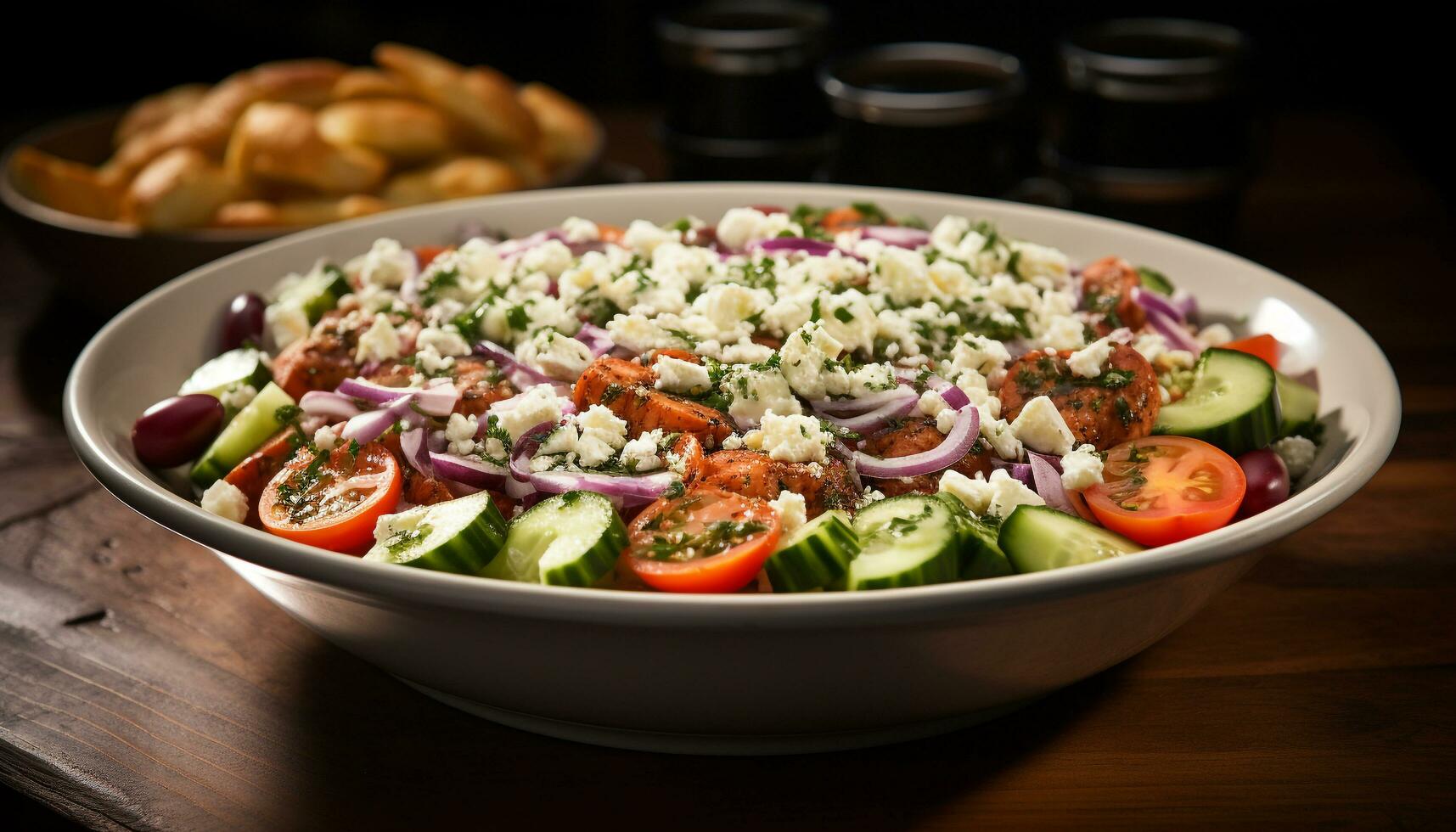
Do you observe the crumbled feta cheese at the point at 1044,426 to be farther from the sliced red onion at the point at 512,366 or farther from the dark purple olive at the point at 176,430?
the dark purple olive at the point at 176,430

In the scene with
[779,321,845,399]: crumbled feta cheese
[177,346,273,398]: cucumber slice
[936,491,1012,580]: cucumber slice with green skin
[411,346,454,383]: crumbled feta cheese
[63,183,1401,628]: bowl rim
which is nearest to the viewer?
[63,183,1401,628]: bowl rim

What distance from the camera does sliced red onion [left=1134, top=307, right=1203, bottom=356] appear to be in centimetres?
272

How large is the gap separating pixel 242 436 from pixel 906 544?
4.33 ft

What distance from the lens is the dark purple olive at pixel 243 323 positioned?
283 cm

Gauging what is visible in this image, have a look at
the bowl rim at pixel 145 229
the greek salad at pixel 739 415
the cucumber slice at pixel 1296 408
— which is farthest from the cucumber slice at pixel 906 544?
the bowl rim at pixel 145 229

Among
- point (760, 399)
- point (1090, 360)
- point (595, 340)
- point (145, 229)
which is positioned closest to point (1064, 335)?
point (1090, 360)

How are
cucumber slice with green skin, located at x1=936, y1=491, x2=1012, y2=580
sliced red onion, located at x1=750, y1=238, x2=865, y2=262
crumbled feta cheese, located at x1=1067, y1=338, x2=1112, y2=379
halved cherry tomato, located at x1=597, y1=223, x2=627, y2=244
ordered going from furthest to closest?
halved cherry tomato, located at x1=597, y1=223, x2=627, y2=244
sliced red onion, located at x1=750, y1=238, x2=865, y2=262
crumbled feta cheese, located at x1=1067, y1=338, x2=1112, y2=379
cucumber slice with green skin, located at x1=936, y1=491, x2=1012, y2=580

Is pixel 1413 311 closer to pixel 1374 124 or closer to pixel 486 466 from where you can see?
pixel 1374 124

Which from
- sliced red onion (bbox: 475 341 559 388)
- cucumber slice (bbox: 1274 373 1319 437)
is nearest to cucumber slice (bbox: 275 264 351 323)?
sliced red onion (bbox: 475 341 559 388)

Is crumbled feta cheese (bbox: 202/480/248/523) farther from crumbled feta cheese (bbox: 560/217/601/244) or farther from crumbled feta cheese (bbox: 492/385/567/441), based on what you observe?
crumbled feta cheese (bbox: 560/217/601/244)

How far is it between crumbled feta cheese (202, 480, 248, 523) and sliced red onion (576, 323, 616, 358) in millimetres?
692

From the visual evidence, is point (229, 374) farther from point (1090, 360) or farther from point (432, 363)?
point (1090, 360)

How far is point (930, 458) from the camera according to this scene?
217 cm

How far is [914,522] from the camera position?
76.0 inches
